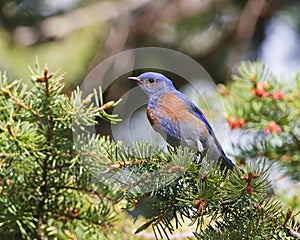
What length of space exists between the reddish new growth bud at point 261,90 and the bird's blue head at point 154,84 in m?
0.44

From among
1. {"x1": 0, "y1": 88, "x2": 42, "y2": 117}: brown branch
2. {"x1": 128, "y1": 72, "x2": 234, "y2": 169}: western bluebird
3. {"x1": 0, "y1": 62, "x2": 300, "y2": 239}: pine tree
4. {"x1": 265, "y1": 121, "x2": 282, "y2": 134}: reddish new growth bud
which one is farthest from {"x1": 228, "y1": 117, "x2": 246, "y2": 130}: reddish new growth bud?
{"x1": 0, "y1": 88, "x2": 42, "y2": 117}: brown branch

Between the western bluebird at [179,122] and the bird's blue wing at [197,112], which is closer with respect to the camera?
the western bluebird at [179,122]

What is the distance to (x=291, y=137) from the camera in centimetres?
261

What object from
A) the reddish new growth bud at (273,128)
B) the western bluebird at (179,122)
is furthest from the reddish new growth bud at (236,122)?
the western bluebird at (179,122)

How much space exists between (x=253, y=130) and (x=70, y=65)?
181 cm

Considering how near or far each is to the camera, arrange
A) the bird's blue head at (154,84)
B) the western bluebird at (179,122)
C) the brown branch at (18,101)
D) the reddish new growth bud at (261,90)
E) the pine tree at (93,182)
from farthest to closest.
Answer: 1. the reddish new growth bud at (261,90)
2. the bird's blue head at (154,84)
3. the western bluebird at (179,122)
4. the brown branch at (18,101)
5. the pine tree at (93,182)

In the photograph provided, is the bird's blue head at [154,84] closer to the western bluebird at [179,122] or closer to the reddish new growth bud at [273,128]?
the western bluebird at [179,122]

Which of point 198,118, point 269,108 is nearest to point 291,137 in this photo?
point 269,108

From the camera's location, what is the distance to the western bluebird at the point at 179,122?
227 cm

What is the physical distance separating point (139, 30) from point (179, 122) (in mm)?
2279

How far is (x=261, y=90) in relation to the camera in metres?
2.71

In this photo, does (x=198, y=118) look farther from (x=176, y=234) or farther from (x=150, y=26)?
(x=150, y=26)

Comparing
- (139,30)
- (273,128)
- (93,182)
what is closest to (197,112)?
(273,128)

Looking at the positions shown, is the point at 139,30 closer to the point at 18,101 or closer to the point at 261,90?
the point at 261,90
